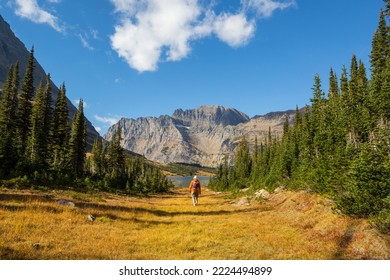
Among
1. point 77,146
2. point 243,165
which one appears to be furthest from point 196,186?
point 243,165

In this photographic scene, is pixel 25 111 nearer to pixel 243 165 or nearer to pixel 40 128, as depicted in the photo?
pixel 40 128

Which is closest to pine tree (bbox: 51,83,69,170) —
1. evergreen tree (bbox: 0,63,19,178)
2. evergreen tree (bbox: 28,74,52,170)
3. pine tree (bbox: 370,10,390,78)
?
evergreen tree (bbox: 28,74,52,170)

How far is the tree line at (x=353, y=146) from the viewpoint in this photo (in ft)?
40.6

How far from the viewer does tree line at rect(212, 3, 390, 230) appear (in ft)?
40.6

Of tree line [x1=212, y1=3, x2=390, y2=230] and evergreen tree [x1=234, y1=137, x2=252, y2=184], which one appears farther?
evergreen tree [x1=234, y1=137, x2=252, y2=184]

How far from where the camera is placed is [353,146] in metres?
23.5

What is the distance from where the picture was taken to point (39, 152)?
4800 cm

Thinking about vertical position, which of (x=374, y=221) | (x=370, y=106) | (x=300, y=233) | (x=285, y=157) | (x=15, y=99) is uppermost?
(x=15, y=99)

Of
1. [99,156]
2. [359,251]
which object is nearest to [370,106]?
[359,251]

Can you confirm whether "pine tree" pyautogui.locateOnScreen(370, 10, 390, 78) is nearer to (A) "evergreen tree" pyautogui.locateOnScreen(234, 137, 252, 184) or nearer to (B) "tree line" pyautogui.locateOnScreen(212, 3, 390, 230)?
(B) "tree line" pyautogui.locateOnScreen(212, 3, 390, 230)

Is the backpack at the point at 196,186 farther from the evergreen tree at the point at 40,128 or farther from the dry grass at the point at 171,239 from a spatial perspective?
the evergreen tree at the point at 40,128

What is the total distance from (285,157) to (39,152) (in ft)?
148
